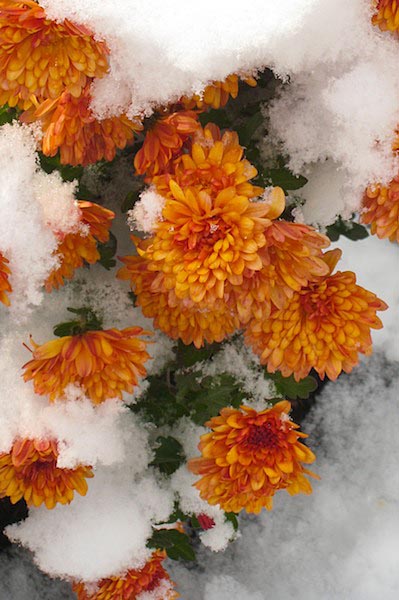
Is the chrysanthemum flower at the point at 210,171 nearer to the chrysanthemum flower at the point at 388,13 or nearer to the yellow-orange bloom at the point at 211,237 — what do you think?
the yellow-orange bloom at the point at 211,237

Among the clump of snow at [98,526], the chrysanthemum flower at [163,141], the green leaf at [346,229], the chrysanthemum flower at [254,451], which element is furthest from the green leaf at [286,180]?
the clump of snow at [98,526]

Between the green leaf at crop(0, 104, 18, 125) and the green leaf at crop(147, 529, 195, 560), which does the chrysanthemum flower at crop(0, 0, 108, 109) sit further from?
the green leaf at crop(147, 529, 195, 560)

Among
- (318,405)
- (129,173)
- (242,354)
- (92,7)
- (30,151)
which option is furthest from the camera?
(318,405)

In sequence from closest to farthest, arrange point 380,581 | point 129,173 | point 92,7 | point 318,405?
1. point 92,7
2. point 129,173
3. point 380,581
4. point 318,405

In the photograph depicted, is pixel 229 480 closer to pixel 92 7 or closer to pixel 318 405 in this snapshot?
pixel 92 7

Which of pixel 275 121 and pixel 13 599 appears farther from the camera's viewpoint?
pixel 13 599

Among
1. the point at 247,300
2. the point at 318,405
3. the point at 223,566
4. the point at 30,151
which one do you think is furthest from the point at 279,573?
the point at 30,151

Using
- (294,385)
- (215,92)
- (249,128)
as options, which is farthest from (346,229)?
(215,92)

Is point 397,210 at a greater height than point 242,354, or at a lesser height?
greater

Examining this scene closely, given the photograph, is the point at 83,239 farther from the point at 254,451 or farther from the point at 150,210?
the point at 254,451
